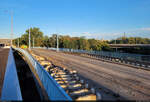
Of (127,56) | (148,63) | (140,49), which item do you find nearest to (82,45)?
(140,49)

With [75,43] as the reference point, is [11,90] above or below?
below

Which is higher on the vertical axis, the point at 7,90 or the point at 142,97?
the point at 7,90

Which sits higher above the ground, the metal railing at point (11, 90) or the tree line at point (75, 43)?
the tree line at point (75, 43)

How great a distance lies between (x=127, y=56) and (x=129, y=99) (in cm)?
1535

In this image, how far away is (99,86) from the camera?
834cm

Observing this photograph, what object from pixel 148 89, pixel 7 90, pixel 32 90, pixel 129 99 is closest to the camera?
pixel 7 90

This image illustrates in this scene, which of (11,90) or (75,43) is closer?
(11,90)

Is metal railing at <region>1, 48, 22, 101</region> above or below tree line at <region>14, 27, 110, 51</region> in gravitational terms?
below

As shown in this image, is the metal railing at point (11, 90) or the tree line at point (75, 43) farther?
the tree line at point (75, 43)

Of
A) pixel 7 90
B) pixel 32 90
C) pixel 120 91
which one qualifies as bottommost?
pixel 32 90

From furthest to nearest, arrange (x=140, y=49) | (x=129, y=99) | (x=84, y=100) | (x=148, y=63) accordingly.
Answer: (x=140, y=49) < (x=148, y=63) < (x=129, y=99) < (x=84, y=100)

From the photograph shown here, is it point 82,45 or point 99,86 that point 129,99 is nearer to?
point 99,86

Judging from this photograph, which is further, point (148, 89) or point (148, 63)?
point (148, 63)

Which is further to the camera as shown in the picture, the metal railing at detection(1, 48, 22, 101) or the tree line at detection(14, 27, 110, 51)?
the tree line at detection(14, 27, 110, 51)
